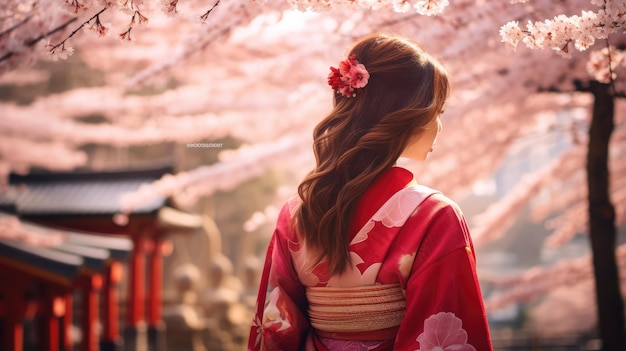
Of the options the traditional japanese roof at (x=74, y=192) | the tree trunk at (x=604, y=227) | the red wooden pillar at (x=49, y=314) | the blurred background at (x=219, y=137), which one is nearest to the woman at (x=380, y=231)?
the blurred background at (x=219, y=137)

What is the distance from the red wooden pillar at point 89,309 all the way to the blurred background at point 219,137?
2cm

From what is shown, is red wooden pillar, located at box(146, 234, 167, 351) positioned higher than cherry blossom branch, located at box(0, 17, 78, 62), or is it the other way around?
cherry blossom branch, located at box(0, 17, 78, 62)

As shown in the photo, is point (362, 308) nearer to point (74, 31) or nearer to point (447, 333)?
point (447, 333)

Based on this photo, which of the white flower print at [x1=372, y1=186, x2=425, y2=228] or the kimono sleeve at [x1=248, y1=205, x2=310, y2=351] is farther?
the kimono sleeve at [x1=248, y1=205, x2=310, y2=351]

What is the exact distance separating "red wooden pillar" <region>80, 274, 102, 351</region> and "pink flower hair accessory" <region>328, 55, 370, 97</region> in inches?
294

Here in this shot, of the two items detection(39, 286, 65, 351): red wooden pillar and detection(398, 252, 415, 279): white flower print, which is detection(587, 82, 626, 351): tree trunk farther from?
detection(39, 286, 65, 351): red wooden pillar

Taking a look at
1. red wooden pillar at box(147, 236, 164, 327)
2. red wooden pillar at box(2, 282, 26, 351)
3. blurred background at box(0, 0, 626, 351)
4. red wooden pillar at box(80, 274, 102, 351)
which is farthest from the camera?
red wooden pillar at box(147, 236, 164, 327)

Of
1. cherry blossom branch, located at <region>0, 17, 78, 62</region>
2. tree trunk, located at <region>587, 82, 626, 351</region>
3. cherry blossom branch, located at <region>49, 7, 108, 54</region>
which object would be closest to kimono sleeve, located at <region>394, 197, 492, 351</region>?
cherry blossom branch, located at <region>49, 7, 108, 54</region>

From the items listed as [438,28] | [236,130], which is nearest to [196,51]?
[438,28]

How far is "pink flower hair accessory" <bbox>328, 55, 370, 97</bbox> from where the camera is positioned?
81.0 inches

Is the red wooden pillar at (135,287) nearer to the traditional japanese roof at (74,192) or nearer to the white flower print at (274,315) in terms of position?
the traditional japanese roof at (74,192)

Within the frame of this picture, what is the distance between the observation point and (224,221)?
20.2 metres

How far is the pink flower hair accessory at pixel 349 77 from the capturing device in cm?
206

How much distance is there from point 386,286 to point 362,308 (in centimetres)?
11
